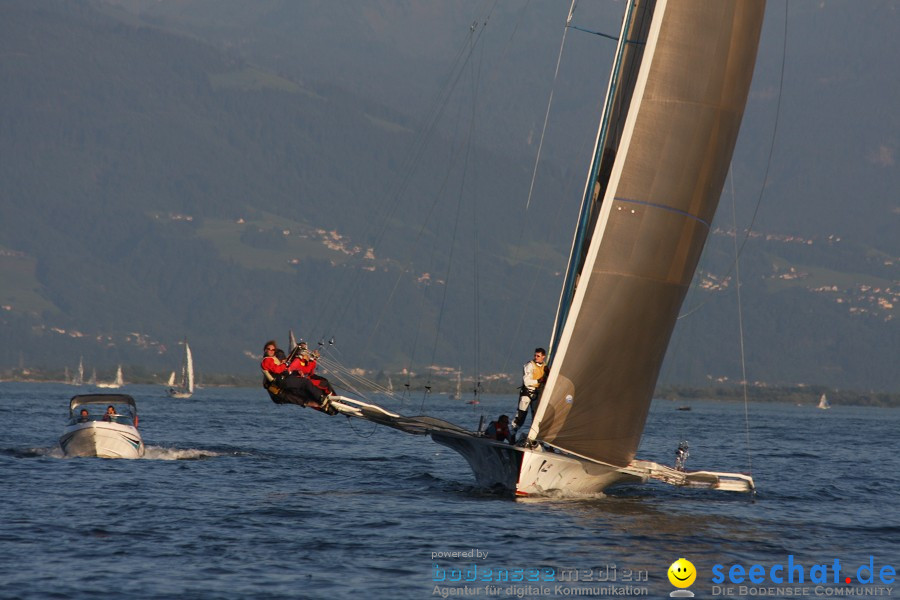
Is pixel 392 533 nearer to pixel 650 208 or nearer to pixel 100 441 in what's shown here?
pixel 650 208

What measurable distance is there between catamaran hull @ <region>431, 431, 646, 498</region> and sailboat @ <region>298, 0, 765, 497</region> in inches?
1.8

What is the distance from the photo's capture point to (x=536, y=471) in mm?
29422

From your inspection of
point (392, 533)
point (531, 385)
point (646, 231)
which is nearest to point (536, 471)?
point (531, 385)

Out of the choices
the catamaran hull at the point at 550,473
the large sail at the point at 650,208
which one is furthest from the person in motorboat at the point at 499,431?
the large sail at the point at 650,208

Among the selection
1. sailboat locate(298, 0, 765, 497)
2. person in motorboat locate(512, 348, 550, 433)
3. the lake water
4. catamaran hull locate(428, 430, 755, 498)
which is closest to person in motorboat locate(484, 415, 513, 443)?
catamaran hull locate(428, 430, 755, 498)

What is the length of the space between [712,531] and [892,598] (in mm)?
6226

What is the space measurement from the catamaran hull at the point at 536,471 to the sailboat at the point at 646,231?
45mm

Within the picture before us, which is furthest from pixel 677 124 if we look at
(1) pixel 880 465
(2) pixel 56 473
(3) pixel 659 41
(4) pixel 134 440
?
(1) pixel 880 465

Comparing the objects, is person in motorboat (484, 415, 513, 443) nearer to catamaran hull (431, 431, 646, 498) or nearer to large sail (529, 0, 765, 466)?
catamaran hull (431, 431, 646, 498)

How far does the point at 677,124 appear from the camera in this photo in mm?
28641

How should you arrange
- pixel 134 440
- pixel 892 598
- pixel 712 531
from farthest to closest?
1. pixel 134 440
2. pixel 712 531
3. pixel 892 598

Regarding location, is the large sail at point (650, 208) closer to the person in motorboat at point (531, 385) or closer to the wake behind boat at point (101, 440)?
the person in motorboat at point (531, 385)

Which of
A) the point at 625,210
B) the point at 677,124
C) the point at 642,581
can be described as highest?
the point at 677,124

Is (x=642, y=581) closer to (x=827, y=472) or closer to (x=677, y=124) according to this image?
(x=677, y=124)
